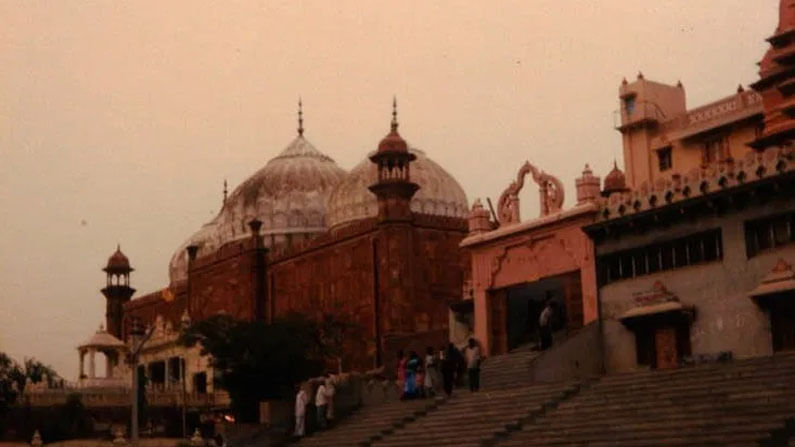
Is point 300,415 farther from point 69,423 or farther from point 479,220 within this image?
point 69,423

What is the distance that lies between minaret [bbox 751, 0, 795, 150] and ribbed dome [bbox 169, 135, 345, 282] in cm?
2234

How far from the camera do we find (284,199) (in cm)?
5325

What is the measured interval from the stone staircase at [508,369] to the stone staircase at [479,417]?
1628mm

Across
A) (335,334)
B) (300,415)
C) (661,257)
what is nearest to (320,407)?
(300,415)

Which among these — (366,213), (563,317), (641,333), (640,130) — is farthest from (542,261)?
(366,213)

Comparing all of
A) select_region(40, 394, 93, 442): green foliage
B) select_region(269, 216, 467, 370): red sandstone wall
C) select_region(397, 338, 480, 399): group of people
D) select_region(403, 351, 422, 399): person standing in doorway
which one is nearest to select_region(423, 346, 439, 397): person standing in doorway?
select_region(397, 338, 480, 399): group of people

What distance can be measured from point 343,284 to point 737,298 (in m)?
20.4

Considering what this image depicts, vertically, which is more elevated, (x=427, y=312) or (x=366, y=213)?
(x=366, y=213)

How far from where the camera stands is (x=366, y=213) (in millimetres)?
47281

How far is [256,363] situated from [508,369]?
33.0 feet

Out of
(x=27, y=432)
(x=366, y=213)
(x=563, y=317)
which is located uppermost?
(x=366, y=213)

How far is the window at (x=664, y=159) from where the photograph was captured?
125 feet

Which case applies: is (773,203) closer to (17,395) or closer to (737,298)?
(737,298)

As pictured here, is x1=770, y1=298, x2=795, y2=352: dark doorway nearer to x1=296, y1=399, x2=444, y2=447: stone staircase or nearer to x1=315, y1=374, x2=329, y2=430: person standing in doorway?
x1=296, y1=399, x2=444, y2=447: stone staircase
